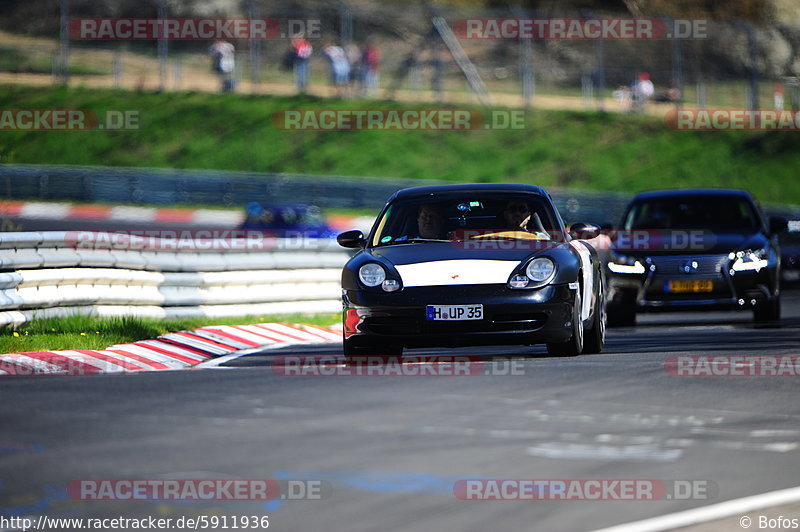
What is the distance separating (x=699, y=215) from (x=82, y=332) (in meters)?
6.92

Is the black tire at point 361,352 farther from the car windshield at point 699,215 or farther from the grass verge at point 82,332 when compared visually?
the car windshield at point 699,215

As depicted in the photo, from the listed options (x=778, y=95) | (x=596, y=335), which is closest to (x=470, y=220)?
(x=596, y=335)

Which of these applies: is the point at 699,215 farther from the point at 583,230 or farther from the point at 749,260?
the point at 583,230

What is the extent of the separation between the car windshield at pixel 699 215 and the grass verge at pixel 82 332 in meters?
4.88

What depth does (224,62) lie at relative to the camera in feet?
136

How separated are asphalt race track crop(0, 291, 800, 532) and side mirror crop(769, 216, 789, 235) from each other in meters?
5.92

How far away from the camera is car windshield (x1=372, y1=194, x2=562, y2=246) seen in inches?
442

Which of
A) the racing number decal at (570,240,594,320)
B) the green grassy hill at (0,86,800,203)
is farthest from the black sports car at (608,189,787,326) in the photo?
the green grassy hill at (0,86,800,203)

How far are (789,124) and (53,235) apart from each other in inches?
1211

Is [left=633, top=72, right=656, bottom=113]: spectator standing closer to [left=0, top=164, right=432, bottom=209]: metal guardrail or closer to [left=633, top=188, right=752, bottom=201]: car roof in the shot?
[left=0, top=164, right=432, bottom=209]: metal guardrail

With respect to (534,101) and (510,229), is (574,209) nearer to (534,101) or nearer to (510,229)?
(534,101)

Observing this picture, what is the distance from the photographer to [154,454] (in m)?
6.51

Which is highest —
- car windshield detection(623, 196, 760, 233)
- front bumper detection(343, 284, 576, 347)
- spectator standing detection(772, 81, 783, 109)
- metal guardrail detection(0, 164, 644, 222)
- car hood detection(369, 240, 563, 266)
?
spectator standing detection(772, 81, 783, 109)

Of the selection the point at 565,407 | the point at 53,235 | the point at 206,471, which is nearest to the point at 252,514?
the point at 206,471
